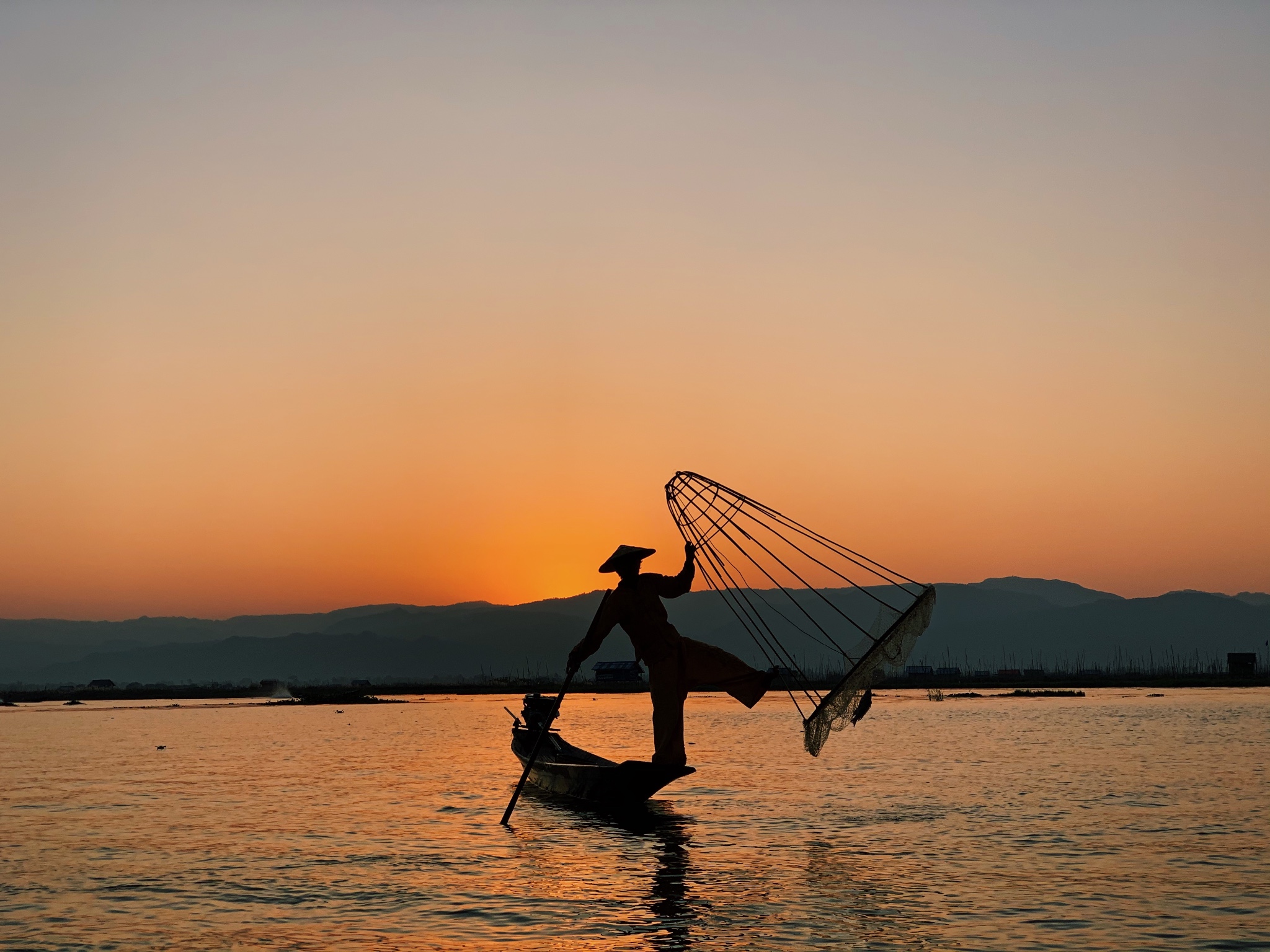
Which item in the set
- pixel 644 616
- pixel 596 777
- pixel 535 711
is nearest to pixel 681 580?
pixel 644 616

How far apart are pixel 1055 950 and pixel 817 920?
3524 mm

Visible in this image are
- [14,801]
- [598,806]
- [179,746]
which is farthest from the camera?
[179,746]

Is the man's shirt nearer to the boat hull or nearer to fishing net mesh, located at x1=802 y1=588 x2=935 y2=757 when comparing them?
the boat hull

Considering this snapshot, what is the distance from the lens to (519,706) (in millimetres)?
151250

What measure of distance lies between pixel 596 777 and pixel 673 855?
234 inches

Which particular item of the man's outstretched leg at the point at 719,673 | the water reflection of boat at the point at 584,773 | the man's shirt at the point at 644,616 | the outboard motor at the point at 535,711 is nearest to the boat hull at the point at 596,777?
the water reflection of boat at the point at 584,773

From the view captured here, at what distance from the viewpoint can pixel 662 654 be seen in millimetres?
26625

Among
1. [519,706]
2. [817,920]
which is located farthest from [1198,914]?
[519,706]

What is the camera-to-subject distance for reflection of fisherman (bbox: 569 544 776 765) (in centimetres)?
2628

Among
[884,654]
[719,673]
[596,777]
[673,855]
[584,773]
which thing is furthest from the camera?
[584,773]

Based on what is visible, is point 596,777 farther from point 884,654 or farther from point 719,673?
point 884,654

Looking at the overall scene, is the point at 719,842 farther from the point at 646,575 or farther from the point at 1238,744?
the point at 1238,744

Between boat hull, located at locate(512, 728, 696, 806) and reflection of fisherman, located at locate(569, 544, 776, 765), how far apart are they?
52 cm

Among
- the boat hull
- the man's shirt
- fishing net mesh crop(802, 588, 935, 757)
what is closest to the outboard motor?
the boat hull
